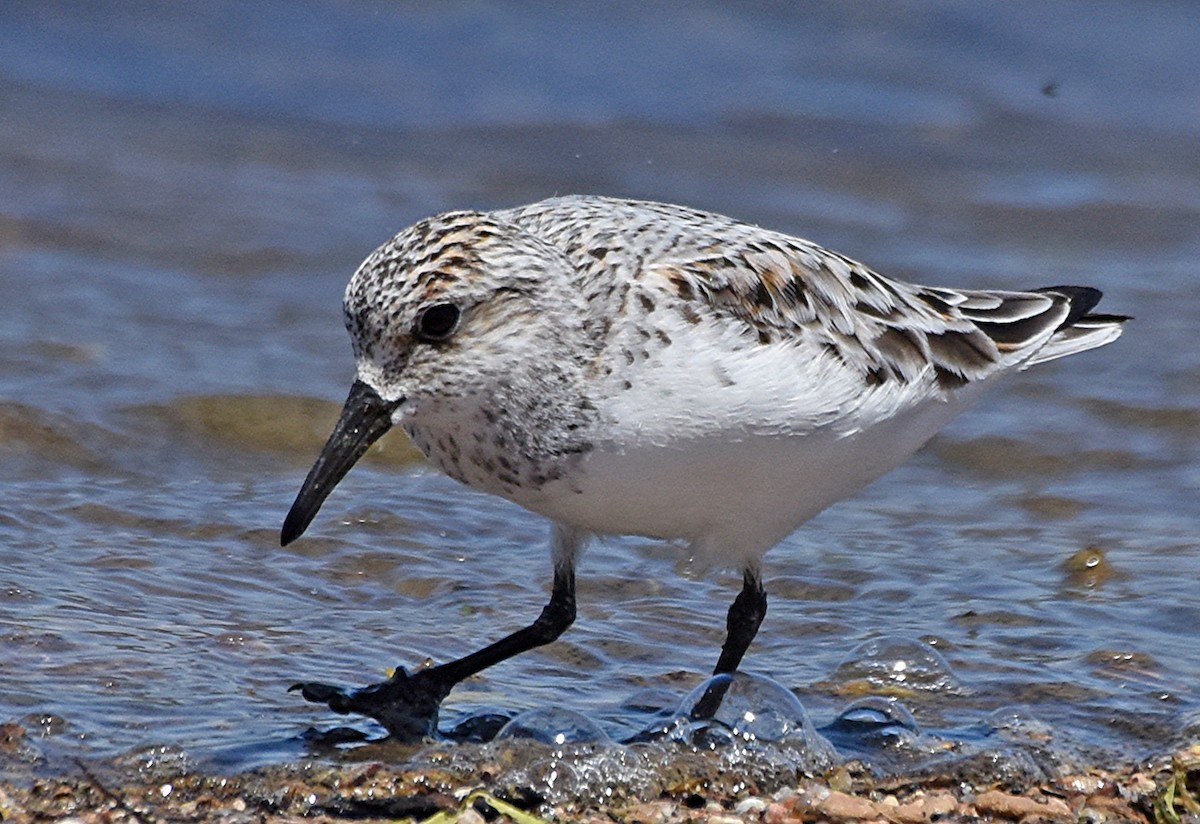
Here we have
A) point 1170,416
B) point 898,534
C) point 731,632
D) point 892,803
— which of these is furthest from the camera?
point 1170,416

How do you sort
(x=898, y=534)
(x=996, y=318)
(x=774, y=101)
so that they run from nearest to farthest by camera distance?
(x=996, y=318)
(x=898, y=534)
(x=774, y=101)

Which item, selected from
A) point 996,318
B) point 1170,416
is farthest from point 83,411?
point 1170,416

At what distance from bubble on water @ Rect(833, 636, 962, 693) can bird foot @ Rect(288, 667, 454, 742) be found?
159 cm

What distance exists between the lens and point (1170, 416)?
1014cm

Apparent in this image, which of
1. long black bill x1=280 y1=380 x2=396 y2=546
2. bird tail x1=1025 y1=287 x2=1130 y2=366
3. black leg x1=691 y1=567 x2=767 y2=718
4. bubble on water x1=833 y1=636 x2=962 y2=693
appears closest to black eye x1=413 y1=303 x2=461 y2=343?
long black bill x1=280 y1=380 x2=396 y2=546

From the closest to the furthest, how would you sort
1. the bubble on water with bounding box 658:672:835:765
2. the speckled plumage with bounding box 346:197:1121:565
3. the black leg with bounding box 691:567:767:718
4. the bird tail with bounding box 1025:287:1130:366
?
the speckled plumage with bounding box 346:197:1121:565
the bubble on water with bounding box 658:672:835:765
the black leg with bounding box 691:567:767:718
the bird tail with bounding box 1025:287:1130:366

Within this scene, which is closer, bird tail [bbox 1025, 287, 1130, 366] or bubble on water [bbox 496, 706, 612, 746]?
bubble on water [bbox 496, 706, 612, 746]

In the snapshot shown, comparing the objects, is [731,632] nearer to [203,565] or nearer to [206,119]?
[203,565]

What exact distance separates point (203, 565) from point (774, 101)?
27.6ft

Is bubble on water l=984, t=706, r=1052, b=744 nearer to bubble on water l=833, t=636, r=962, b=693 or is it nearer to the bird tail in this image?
bubble on water l=833, t=636, r=962, b=693

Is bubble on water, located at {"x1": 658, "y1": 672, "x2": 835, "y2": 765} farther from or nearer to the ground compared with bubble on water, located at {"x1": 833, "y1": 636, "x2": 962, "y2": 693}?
farther from the ground

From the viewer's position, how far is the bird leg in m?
6.06

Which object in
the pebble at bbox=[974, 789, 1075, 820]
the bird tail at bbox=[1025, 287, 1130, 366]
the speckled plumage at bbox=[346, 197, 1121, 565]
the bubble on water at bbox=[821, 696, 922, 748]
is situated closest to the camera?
the pebble at bbox=[974, 789, 1075, 820]

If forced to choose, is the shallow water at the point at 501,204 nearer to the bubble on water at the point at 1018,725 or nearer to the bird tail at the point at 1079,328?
the bubble on water at the point at 1018,725
